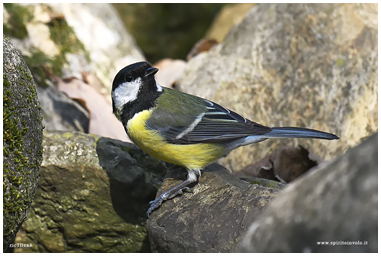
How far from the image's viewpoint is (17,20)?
4.99 metres

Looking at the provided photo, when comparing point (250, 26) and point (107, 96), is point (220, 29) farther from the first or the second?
point (107, 96)

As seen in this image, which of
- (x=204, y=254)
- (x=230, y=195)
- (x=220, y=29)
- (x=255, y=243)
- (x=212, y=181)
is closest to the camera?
(x=255, y=243)

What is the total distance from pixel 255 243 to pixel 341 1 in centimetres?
409

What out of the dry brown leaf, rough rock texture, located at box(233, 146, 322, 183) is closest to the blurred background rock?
the dry brown leaf

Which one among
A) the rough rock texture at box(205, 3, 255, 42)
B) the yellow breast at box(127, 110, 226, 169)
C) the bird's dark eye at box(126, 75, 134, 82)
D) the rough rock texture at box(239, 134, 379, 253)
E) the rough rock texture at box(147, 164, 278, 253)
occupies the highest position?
the rough rock texture at box(205, 3, 255, 42)

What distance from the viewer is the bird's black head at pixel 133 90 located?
3.29 meters

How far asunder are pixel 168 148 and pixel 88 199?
84cm

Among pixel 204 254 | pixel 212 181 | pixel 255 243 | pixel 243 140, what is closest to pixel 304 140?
pixel 243 140

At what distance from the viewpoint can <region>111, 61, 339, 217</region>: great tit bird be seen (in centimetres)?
320

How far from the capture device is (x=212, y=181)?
10.0 ft

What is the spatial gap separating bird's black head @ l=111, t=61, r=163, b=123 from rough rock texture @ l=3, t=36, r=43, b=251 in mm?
759

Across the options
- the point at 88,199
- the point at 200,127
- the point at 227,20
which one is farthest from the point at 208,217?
the point at 227,20

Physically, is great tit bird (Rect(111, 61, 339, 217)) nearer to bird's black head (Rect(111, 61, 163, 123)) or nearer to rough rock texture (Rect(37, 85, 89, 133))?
bird's black head (Rect(111, 61, 163, 123))

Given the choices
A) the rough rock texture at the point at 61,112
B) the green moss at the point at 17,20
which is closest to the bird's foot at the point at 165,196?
the rough rock texture at the point at 61,112
